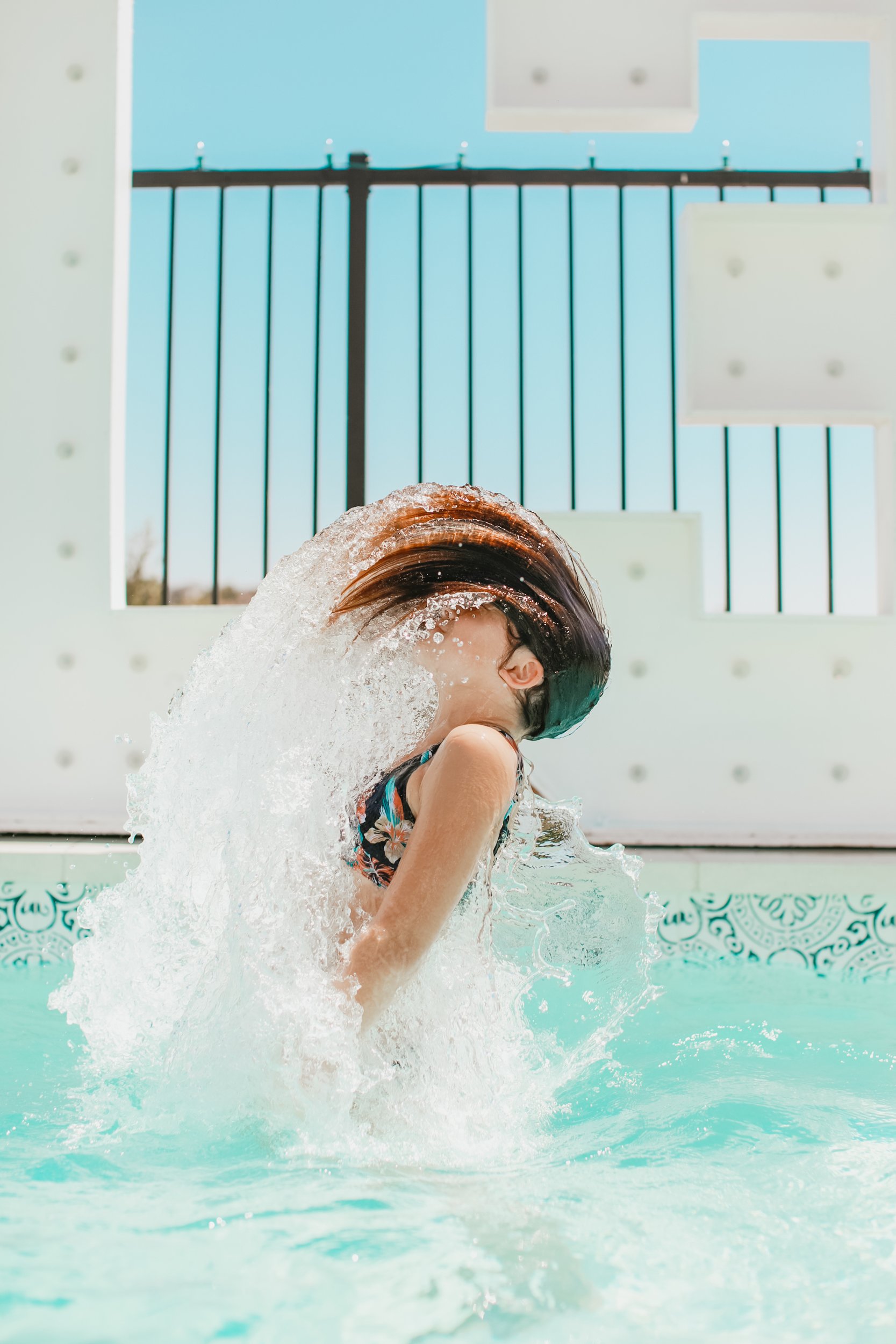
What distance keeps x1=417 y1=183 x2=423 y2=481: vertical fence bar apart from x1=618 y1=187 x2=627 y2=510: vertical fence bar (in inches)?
32.2

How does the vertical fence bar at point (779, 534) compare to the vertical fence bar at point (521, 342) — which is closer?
the vertical fence bar at point (521, 342)

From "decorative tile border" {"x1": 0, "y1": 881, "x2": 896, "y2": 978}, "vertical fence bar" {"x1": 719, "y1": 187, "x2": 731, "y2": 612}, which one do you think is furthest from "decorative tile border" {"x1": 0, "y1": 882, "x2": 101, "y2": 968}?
"vertical fence bar" {"x1": 719, "y1": 187, "x2": 731, "y2": 612}

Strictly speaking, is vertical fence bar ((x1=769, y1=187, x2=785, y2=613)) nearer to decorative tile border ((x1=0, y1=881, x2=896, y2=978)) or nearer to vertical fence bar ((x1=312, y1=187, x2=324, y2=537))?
decorative tile border ((x1=0, y1=881, x2=896, y2=978))

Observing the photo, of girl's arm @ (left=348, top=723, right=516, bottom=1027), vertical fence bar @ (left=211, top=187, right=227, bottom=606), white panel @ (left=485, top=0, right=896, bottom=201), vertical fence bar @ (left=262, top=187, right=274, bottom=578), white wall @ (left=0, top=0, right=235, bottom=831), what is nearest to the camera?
girl's arm @ (left=348, top=723, right=516, bottom=1027)

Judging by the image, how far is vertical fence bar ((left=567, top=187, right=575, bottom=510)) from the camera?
13.2ft

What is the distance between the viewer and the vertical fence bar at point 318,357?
4.11m

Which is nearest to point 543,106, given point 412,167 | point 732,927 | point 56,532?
point 412,167

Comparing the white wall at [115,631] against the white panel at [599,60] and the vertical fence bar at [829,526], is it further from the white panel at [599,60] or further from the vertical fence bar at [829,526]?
the white panel at [599,60]

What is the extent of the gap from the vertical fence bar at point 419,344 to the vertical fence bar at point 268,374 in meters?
0.59

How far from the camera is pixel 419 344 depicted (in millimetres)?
4309

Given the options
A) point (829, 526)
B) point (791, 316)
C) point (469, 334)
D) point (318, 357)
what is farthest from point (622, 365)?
point (318, 357)

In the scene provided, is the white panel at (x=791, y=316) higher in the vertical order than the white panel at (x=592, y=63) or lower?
lower

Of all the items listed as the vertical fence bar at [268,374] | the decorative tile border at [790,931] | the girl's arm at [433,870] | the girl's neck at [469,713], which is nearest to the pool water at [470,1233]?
the girl's arm at [433,870]

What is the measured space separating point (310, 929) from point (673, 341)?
3604mm
